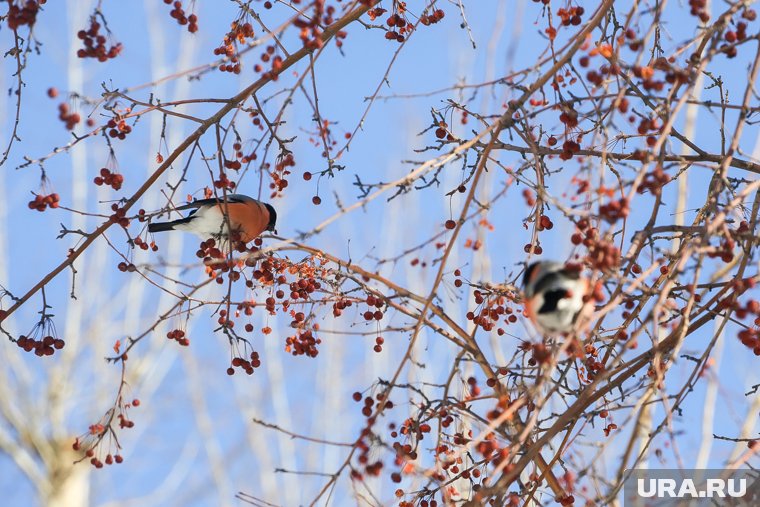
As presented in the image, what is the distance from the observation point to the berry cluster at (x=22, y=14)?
87.1 inches

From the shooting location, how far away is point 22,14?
87.5 inches

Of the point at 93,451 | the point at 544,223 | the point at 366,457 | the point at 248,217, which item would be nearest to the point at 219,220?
the point at 248,217

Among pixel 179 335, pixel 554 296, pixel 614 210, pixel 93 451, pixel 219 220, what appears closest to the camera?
pixel 614 210

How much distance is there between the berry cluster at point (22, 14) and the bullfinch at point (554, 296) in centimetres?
126

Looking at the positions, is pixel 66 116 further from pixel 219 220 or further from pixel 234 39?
pixel 219 220

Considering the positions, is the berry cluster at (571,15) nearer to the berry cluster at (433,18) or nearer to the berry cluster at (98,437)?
the berry cluster at (433,18)

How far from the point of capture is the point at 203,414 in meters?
9.37

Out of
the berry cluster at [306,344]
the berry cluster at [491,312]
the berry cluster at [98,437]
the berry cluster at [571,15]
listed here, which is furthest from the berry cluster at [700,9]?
the berry cluster at [98,437]

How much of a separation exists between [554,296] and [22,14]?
1328mm

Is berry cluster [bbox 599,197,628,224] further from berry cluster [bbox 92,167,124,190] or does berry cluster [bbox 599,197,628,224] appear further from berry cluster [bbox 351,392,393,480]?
berry cluster [bbox 92,167,124,190]

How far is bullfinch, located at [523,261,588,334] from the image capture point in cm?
210

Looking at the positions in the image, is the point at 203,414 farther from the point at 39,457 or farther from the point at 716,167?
the point at 716,167

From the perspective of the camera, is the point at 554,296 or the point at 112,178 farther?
the point at 112,178

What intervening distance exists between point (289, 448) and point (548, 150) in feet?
23.2
